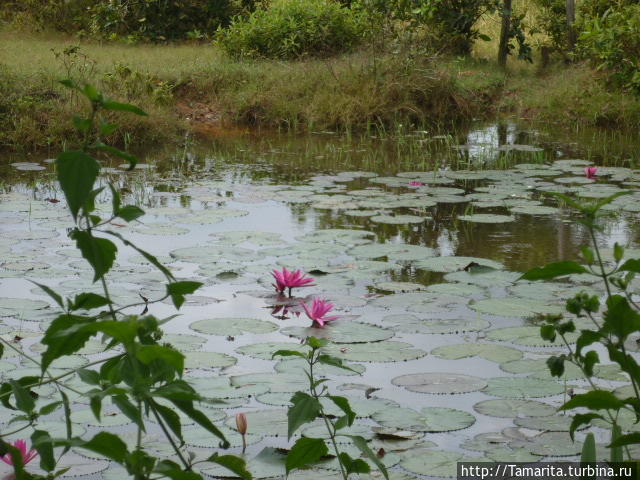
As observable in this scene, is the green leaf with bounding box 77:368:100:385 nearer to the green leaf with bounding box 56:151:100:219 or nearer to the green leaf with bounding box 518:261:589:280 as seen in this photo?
the green leaf with bounding box 56:151:100:219

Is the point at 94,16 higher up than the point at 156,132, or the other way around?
A: the point at 94,16

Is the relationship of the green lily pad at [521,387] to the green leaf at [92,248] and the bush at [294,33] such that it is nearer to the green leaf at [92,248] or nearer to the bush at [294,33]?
the green leaf at [92,248]

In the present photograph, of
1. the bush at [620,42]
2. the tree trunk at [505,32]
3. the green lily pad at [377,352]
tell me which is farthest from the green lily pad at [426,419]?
the tree trunk at [505,32]

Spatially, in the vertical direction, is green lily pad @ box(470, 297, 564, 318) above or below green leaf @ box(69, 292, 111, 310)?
below

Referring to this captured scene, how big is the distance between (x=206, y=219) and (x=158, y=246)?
616 millimetres

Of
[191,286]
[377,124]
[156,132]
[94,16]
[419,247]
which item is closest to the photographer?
[191,286]

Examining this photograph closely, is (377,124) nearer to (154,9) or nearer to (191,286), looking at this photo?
(154,9)

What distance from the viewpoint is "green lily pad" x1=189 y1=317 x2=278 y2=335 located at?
130 inches

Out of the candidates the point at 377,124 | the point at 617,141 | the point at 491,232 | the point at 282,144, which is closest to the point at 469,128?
the point at 377,124

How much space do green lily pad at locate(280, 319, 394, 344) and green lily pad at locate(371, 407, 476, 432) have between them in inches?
25.3

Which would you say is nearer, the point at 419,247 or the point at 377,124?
the point at 419,247

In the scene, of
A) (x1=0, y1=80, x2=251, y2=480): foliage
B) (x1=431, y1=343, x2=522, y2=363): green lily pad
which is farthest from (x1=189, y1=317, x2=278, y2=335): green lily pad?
(x1=0, y1=80, x2=251, y2=480): foliage

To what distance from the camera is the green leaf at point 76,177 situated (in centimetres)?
111

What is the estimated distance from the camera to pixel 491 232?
4938 mm
